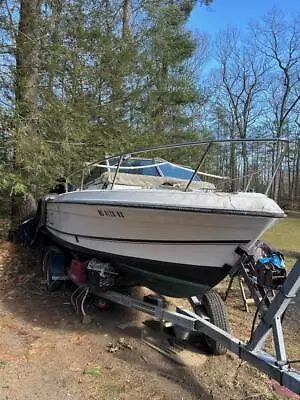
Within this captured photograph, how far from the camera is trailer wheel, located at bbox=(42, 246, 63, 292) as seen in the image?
18.7 feet

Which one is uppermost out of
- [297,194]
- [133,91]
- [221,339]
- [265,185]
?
[133,91]

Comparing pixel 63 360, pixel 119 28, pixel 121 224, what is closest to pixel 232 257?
pixel 121 224

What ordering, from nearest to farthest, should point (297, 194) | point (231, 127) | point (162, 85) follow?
point (162, 85) < point (231, 127) < point (297, 194)

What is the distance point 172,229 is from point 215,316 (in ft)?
3.15

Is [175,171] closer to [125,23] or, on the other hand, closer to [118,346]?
[118,346]

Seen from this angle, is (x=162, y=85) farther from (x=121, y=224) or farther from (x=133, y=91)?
(x=121, y=224)

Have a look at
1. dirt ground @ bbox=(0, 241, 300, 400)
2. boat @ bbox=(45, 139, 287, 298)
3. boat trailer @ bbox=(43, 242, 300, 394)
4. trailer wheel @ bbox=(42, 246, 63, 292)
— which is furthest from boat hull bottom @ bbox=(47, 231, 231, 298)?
trailer wheel @ bbox=(42, 246, 63, 292)

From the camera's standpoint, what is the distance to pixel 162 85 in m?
12.6

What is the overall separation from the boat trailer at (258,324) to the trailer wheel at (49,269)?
118 cm

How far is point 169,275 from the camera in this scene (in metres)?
4.18

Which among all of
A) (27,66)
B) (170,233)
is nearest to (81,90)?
(27,66)

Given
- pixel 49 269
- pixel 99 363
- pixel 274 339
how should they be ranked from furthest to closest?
pixel 49 269 < pixel 99 363 < pixel 274 339

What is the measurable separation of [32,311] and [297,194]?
37138 mm

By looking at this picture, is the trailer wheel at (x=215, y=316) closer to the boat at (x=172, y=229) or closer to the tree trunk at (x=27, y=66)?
the boat at (x=172, y=229)
